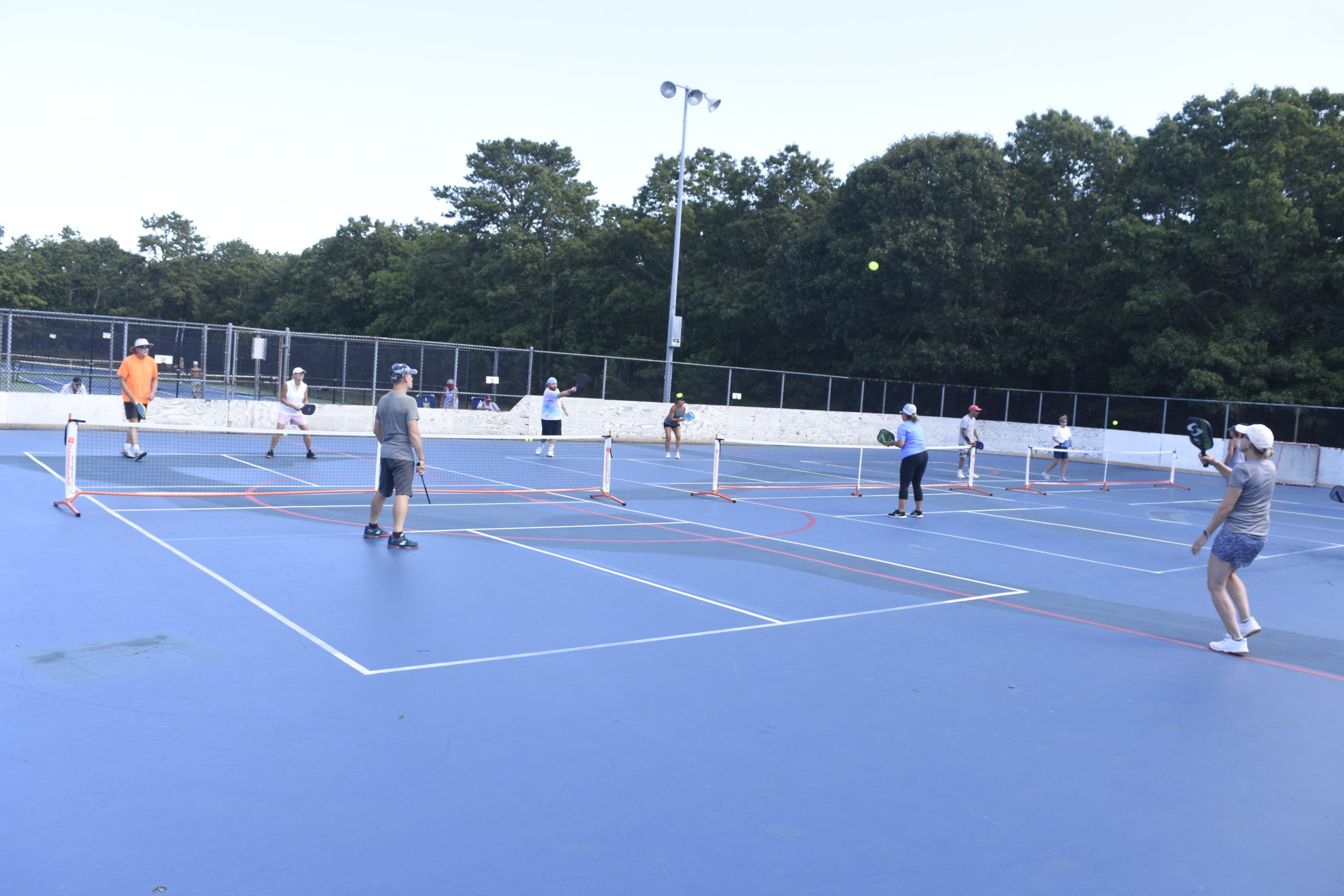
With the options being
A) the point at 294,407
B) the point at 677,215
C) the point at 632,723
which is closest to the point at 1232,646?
the point at 632,723

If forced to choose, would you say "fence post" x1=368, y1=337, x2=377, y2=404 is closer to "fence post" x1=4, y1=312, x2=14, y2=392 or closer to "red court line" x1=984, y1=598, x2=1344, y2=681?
"fence post" x1=4, y1=312, x2=14, y2=392

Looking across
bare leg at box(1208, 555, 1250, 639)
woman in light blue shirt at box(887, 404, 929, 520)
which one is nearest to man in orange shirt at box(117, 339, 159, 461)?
woman in light blue shirt at box(887, 404, 929, 520)

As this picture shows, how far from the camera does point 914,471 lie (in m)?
15.4

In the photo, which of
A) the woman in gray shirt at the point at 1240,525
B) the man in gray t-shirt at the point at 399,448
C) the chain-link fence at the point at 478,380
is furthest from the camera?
the chain-link fence at the point at 478,380

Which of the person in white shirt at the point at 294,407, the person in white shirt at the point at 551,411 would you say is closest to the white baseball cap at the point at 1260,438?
the person in white shirt at the point at 294,407

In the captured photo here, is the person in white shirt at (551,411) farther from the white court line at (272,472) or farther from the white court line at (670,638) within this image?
the white court line at (670,638)

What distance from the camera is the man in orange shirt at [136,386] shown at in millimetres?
16109

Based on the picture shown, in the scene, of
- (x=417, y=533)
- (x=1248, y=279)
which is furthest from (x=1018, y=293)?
(x=417, y=533)

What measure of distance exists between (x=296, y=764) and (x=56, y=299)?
8753 cm

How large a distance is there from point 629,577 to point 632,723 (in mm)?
4119

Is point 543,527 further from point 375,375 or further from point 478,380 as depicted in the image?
point 478,380

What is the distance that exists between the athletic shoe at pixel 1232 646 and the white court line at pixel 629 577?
3520 mm

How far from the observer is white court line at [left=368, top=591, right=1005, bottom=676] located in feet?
20.3

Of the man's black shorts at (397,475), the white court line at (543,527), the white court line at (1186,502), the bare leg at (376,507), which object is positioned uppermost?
the man's black shorts at (397,475)
